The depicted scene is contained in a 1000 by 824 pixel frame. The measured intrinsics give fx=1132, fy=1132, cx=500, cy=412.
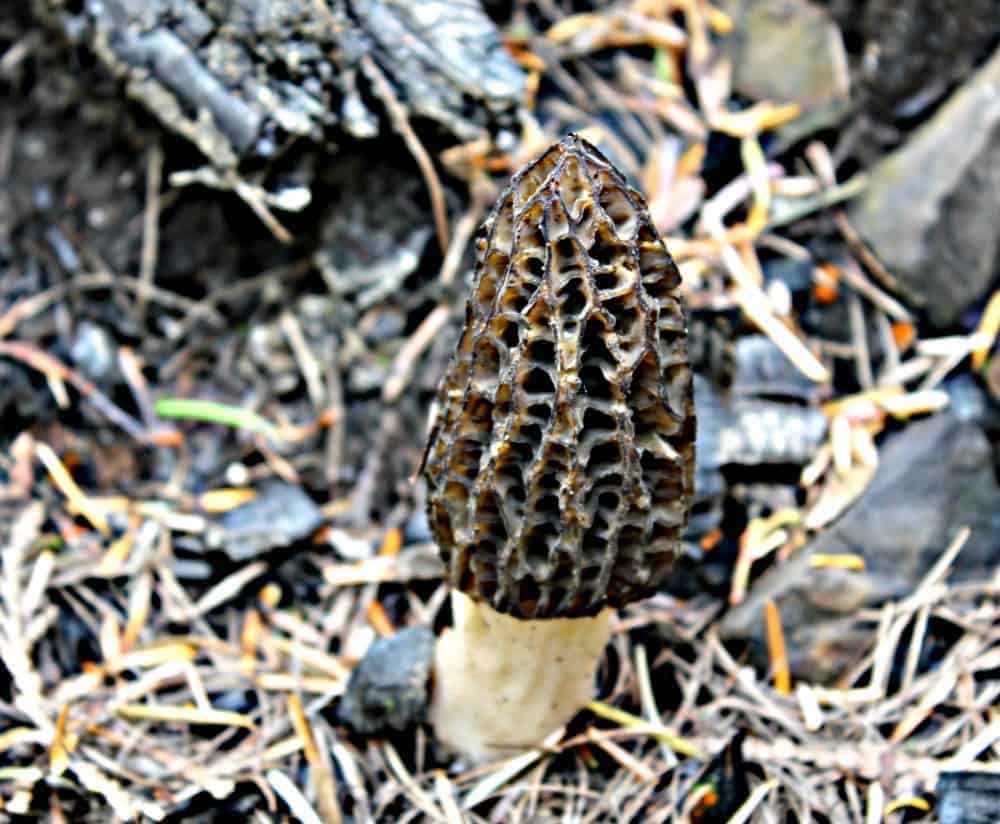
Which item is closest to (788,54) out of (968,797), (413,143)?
(413,143)

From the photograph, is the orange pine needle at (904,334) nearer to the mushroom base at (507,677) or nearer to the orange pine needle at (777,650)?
the orange pine needle at (777,650)

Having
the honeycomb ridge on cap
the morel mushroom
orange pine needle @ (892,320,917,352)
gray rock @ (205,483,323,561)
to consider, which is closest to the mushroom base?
the morel mushroom

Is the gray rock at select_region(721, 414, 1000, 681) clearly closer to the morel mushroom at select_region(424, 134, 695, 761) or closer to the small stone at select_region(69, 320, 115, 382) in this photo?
the morel mushroom at select_region(424, 134, 695, 761)

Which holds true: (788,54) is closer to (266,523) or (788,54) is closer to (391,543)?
(391,543)

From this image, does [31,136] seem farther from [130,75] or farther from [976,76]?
[976,76]

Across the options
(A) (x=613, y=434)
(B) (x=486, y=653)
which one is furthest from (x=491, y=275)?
(B) (x=486, y=653)

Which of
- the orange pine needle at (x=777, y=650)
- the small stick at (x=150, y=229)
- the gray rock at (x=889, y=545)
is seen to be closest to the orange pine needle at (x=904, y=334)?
the gray rock at (x=889, y=545)
